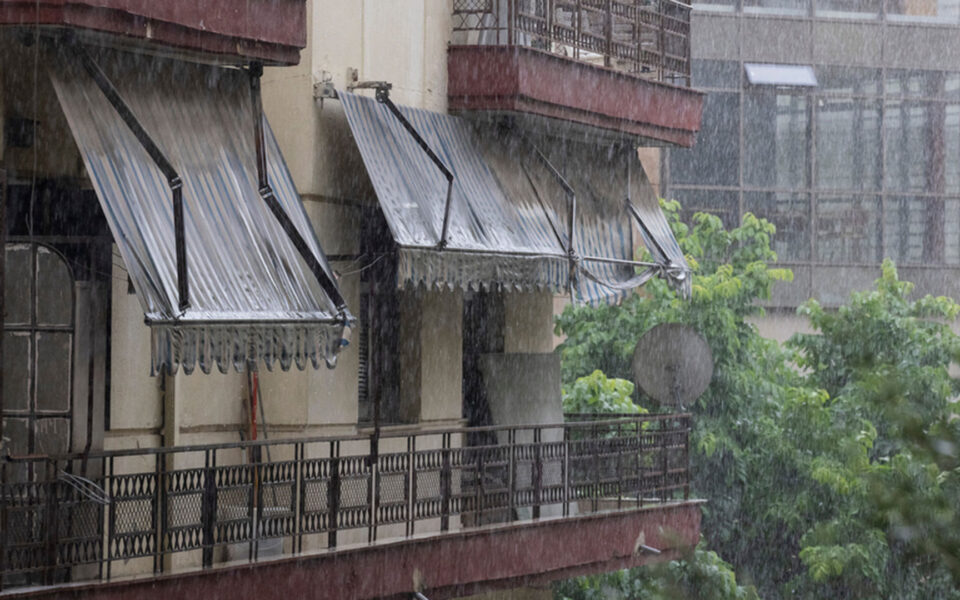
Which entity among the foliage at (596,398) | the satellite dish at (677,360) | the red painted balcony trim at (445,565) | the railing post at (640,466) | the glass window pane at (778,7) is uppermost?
the glass window pane at (778,7)

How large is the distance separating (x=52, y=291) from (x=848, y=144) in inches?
923

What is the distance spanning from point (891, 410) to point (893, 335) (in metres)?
19.1

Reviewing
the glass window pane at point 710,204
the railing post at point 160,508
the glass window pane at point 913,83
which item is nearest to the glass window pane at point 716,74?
the glass window pane at point 710,204

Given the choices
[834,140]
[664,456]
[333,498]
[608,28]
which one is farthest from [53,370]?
[834,140]

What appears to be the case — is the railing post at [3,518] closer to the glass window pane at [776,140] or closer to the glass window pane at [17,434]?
the glass window pane at [17,434]

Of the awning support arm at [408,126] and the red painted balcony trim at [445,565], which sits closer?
the red painted balcony trim at [445,565]

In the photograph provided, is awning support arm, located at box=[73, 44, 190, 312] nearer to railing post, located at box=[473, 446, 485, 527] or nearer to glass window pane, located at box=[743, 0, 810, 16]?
railing post, located at box=[473, 446, 485, 527]

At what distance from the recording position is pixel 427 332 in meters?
15.1

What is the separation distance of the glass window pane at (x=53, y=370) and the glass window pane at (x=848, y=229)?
2260 cm

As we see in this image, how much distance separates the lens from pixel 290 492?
41.7ft

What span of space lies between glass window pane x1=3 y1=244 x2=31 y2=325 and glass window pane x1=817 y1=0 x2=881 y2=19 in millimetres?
23732

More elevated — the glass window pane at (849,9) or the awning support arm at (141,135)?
the glass window pane at (849,9)

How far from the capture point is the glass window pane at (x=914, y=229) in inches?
1224

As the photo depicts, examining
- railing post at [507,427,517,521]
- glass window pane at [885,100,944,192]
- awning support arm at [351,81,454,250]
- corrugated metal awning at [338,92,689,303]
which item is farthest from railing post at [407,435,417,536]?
glass window pane at [885,100,944,192]
